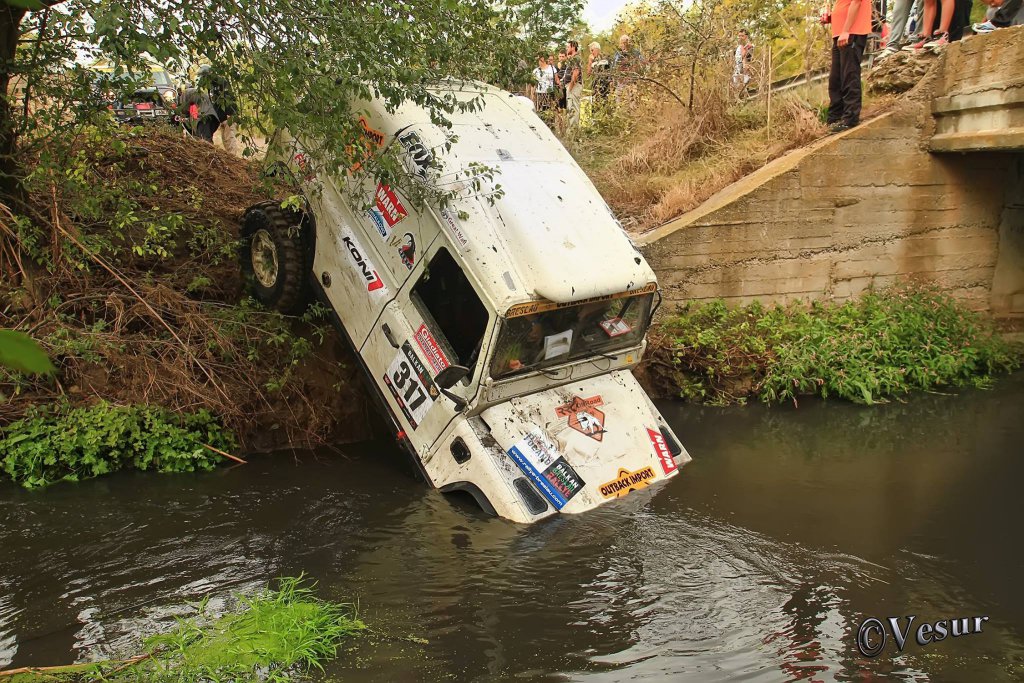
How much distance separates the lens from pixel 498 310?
5.91 meters

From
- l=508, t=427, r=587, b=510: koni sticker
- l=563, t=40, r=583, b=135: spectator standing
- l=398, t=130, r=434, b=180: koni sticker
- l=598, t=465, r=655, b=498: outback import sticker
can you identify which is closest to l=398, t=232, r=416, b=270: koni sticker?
l=398, t=130, r=434, b=180: koni sticker

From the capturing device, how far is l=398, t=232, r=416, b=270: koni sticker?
657cm

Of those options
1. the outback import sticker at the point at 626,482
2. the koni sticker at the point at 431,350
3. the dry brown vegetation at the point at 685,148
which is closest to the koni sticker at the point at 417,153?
the koni sticker at the point at 431,350

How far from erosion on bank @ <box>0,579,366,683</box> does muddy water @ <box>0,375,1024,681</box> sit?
181mm

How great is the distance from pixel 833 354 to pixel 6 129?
27.6 ft

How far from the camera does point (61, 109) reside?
23.4 feet

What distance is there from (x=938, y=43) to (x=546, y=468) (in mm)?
8261

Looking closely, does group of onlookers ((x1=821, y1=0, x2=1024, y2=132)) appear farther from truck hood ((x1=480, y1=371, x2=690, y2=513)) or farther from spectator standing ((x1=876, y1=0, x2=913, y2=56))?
truck hood ((x1=480, y1=371, x2=690, y2=513))

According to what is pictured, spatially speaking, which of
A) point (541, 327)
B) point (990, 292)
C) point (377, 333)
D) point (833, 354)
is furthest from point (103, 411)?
point (990, 292)

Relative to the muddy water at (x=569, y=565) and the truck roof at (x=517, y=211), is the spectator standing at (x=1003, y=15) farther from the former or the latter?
the truck roof at (x=517, y=211)

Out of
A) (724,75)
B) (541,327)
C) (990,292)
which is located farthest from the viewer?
(724,75)

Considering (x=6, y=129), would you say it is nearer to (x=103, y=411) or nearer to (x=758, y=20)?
(x=103, y=411)

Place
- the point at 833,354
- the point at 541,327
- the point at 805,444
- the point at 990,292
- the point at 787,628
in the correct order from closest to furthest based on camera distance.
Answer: the point at 787,628 → the point at 541,327 → the point at 805,444 → the point at 833,354 → the point at 990,292

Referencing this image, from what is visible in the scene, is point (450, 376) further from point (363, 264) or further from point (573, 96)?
point (573, 96)
